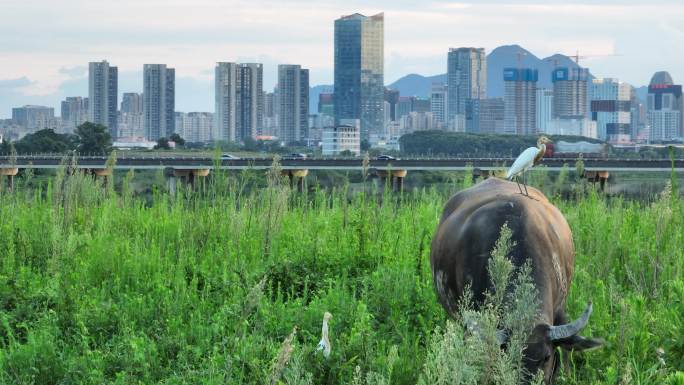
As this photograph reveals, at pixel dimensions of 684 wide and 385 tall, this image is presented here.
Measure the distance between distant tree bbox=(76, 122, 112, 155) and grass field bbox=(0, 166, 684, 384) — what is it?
96.1 metres

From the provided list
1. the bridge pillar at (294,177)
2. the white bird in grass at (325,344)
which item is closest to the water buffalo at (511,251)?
the white bird in grass at (325,344)

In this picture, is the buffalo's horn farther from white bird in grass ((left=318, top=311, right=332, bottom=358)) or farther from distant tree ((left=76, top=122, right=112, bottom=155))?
distant tree ((left=76, top=122, right=112, bottom=155))

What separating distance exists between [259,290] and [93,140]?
105713 mm

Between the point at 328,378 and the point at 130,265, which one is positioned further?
the point at 130,265

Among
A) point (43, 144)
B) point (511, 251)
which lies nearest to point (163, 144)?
point (43, 144)

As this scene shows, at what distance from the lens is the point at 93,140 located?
355 feet

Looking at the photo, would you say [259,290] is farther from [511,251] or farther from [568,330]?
[511,251]

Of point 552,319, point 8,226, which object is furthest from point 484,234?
point 8,226

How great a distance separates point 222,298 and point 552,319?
12.2 feet

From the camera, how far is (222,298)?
10109 mm

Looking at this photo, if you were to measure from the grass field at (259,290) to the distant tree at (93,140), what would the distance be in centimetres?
9613

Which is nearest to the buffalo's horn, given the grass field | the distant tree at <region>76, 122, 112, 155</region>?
the grass field

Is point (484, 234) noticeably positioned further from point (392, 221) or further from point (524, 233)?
point (392, 221)

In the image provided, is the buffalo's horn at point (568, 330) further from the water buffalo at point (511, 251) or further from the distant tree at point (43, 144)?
the distant tree at point (43, 144)
